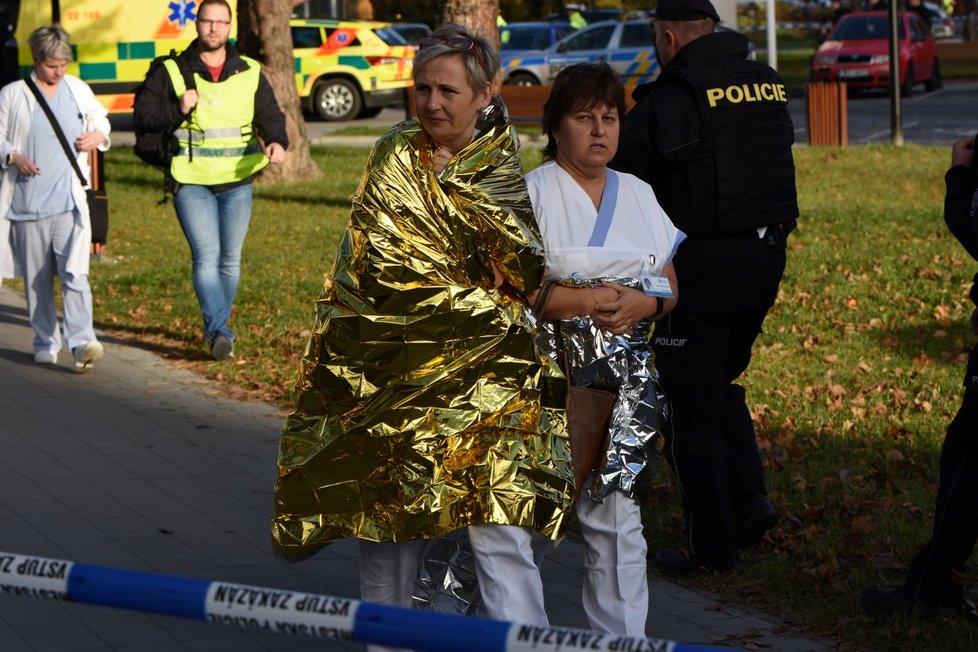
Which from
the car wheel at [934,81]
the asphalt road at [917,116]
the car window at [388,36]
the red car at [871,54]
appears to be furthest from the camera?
the car wheel at [934,81]

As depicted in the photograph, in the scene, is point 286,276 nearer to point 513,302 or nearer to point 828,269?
point 828,269

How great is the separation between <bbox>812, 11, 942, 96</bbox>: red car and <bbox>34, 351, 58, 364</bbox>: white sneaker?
80.0 ft

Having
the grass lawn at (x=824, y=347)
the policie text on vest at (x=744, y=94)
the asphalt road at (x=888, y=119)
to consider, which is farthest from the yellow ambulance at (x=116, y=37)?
the policie text on vest at (x=744, y=94)

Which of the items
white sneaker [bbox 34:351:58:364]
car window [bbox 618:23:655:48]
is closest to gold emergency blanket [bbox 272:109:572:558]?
white sneaker [bbox 34:351:58:364]

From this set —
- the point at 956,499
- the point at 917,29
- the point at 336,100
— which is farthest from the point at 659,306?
the point at 917,29

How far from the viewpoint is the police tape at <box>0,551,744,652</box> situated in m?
2.23

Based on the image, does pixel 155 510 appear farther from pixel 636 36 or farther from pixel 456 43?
pixel 636 36

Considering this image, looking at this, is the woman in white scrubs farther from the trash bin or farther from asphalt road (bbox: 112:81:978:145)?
asphalt road (bbox: 112:81:978:145)

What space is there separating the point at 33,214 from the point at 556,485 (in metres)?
6.03

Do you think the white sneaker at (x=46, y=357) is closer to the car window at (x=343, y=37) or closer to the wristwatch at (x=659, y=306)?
the wristwatch at (x=659, y=306)

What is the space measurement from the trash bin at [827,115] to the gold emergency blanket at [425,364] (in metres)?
17.5

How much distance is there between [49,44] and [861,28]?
2642cm

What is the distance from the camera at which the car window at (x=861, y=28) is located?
32219mm

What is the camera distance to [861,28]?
3259 centimetres
